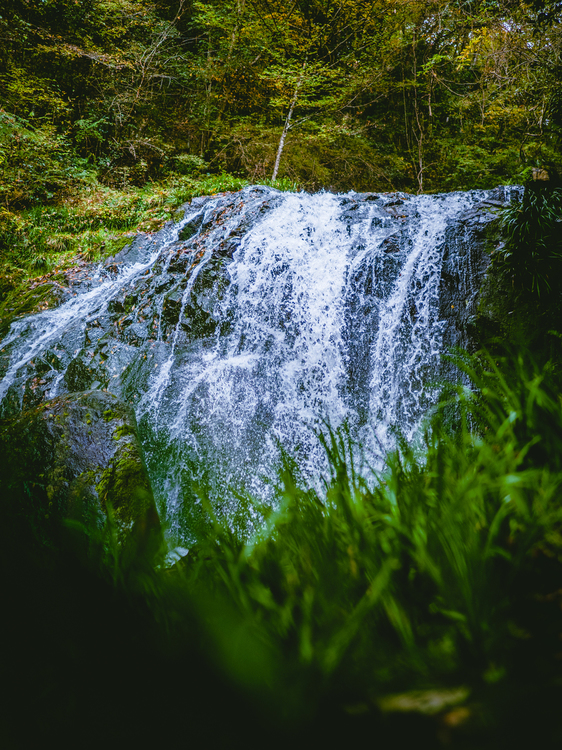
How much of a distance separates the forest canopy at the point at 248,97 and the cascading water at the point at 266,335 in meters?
6.10

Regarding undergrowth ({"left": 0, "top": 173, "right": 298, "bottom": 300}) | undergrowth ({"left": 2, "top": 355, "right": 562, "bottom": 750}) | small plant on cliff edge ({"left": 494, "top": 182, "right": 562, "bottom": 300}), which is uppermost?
undergrowth ({"left": 0, "top": 173, "right": 298, "bottom": 300})

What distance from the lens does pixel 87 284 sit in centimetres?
735

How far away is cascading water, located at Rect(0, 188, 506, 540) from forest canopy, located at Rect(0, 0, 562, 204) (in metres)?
6.10

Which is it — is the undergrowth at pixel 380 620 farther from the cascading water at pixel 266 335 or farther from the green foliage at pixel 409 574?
the cascading water at pixel 266 335

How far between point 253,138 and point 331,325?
1029 centimetres

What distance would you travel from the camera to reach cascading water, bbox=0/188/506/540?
4699 millimetres

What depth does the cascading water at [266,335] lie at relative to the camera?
4699 mm

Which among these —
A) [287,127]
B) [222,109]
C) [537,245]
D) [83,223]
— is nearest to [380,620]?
[537,245]

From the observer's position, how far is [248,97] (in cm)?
1322

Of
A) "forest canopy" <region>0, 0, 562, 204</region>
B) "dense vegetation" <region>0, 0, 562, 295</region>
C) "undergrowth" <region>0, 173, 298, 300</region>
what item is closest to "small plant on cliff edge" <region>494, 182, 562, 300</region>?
"dense vegetation" <region>0, 0, 562, 295</region>

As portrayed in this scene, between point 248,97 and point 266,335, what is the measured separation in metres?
12.1

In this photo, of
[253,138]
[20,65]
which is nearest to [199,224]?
[253,138]

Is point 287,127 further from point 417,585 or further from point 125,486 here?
point 417,585

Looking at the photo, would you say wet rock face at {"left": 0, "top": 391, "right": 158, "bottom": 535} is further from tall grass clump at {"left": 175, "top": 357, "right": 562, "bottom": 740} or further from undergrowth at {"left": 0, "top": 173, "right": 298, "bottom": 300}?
undergrowth at {"left": 0, "top": 173, "right": 298, "bottom": 300}
